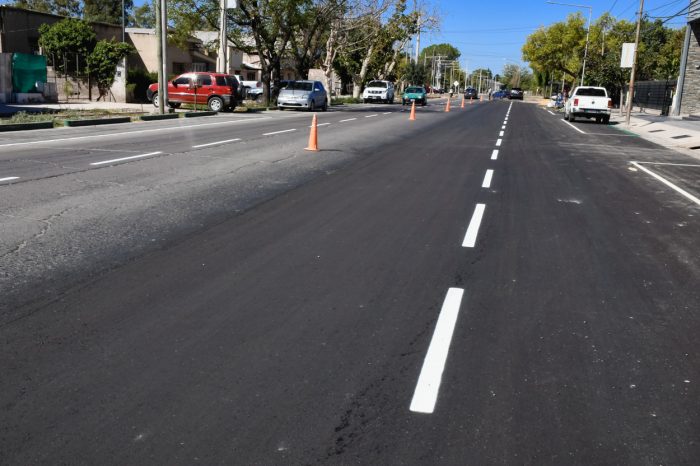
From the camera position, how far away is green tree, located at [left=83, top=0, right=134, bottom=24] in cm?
7484

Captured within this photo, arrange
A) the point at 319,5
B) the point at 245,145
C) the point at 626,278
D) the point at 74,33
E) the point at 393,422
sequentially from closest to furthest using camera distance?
the point at 393,422, the point at 626,278, the point at 245,145, the point at 74,33, the point at 319,5

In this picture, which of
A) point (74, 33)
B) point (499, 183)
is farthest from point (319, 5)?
point (499, 183)

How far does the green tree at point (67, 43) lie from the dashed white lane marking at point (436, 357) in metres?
36.8

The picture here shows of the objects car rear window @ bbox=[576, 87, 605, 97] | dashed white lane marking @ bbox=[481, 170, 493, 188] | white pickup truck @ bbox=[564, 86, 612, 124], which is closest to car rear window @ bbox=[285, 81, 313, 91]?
white pickup truck @ bbox=[564, 86, 612, 124]

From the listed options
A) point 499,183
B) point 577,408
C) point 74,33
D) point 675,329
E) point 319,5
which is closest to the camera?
point 577,408

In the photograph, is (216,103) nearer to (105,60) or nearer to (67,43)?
(105,60)

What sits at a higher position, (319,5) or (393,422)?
(319,5)

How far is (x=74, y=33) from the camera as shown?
38.0 meters

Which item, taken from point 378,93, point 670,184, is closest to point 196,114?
point 670,184

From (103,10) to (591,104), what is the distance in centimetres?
6074

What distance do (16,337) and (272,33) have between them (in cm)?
3826

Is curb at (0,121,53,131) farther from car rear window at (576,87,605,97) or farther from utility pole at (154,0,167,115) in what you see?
car rear window at (576,87,605,97)

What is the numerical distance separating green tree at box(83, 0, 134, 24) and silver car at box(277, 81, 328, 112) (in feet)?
148

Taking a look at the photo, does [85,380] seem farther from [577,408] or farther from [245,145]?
[245,145]
